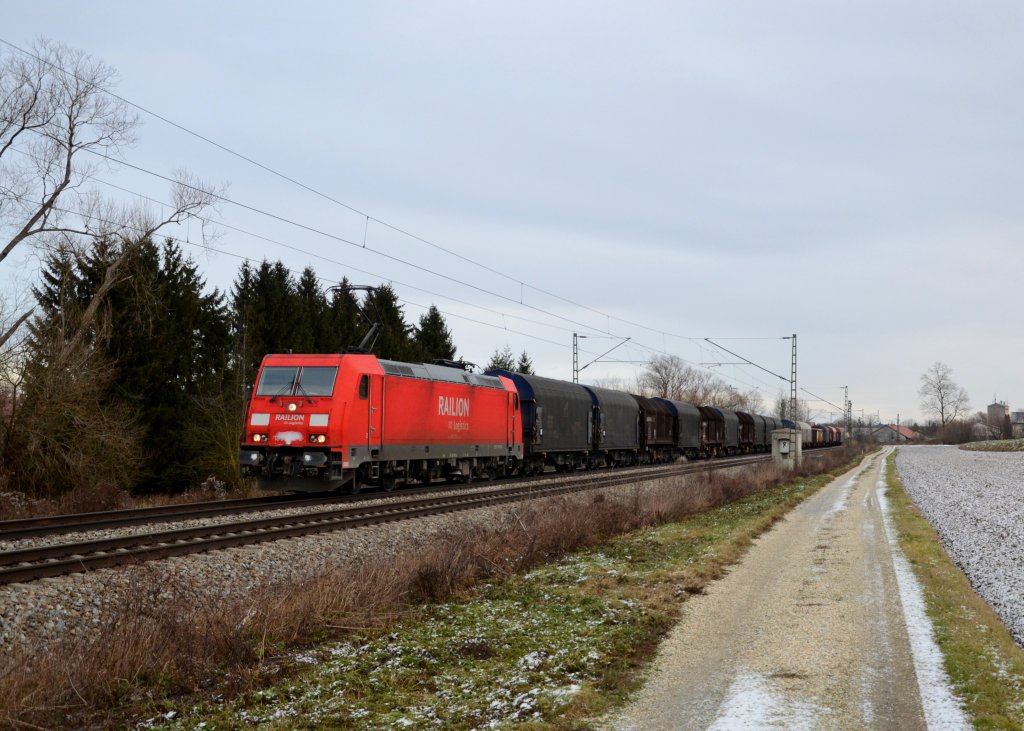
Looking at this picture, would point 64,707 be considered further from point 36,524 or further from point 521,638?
point 36,524

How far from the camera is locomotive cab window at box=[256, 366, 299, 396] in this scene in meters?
21.1

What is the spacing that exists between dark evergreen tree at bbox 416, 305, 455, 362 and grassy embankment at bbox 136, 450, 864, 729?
50.8 meters

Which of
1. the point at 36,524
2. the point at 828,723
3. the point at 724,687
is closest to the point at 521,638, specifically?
the point at 724,687

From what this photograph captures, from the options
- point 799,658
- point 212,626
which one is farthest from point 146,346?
point 799,658

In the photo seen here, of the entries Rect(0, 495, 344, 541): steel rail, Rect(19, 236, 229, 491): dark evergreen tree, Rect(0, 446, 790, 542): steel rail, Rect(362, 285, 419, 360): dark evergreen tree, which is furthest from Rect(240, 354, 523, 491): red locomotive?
Rect(362, 285, 419, 360): dark evergreen tree

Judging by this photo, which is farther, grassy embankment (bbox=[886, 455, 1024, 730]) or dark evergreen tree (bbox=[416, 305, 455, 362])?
dark evergreen tree (bbox=[416, 305, 455, 362])

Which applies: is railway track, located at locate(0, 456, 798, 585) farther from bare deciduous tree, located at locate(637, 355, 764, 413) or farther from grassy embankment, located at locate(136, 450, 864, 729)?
bare deciduous tree, located at locate(637, 355, 764, 413)

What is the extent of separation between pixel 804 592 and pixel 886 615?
1.46 meters

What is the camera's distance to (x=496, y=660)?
24.7 ft

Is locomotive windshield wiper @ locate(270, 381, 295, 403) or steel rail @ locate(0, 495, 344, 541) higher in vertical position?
locomotive windshield wiper @ locate(270, 381, 295, 403)

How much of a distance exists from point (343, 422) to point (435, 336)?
4280 centimetres

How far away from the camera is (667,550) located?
14.1m

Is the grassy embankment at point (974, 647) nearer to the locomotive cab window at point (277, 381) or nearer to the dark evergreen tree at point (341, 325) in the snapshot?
the locomotive cab window at point (277, 381)

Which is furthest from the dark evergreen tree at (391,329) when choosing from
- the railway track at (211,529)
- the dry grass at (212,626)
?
the dry grass at (212,626)
